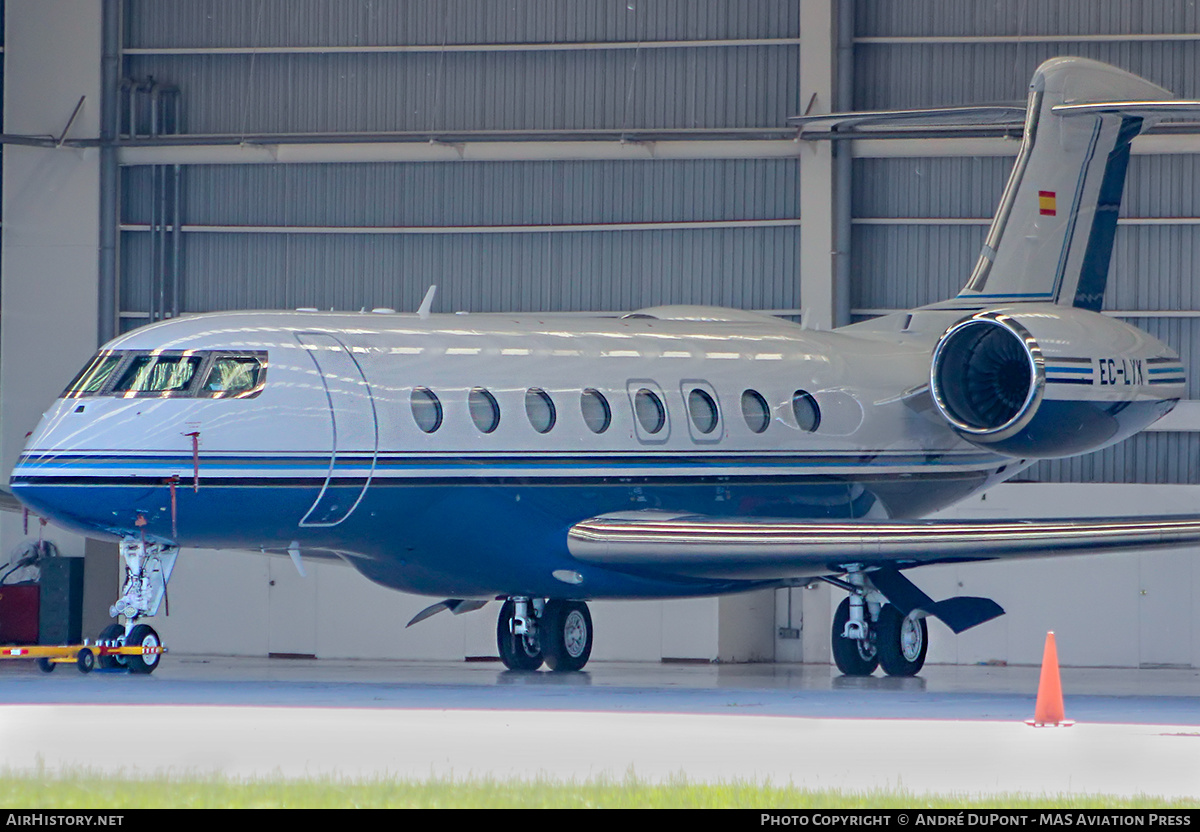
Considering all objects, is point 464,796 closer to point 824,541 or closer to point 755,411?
point 824,541

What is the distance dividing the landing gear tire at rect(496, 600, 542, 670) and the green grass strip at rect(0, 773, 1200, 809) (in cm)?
1148

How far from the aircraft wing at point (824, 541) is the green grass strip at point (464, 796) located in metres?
7.84

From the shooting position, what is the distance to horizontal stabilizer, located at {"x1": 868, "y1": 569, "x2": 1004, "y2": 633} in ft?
59.5

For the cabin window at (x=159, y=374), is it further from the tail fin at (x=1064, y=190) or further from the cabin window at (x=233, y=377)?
the tail fin at (x=1064, y=190)

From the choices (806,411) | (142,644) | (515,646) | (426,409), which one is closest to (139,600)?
(142,644)

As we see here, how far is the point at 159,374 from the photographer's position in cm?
1606

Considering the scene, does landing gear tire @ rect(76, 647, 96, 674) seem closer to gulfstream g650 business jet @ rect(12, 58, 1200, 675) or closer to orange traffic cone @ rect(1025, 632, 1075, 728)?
gulfstream g650 business jet @ rect(12, 58, 1200, 675)

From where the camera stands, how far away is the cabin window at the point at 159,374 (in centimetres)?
1596

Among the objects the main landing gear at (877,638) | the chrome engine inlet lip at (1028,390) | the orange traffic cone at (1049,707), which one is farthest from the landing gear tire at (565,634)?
the orange traffic cone at (1049,707)

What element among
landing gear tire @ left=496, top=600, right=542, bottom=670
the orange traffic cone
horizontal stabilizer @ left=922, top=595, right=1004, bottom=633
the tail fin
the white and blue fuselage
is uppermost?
the tail fin

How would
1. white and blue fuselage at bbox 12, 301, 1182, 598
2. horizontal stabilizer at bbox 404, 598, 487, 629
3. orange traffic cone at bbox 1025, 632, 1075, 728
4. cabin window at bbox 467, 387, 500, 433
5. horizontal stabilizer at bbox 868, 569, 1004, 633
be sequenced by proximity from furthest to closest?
1. horizontal stabilizer at bbox 404, 598, 487, 629
2. horizontal stabilizer at bbox 868, 569, 1004, 633
3. cabin window at bbox 467, 387, 500, 433
4. white and blue fuselage at bbox 12, 301, 1182, 598
5. orange traffic cone at bbox 1025, 632, 1075, 728

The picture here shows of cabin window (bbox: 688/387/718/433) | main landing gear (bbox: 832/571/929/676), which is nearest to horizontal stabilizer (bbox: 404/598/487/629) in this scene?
cabin window (bbox: 688/387/718/433)
